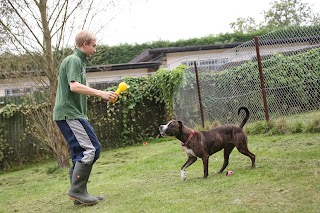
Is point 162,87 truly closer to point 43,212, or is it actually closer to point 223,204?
point 43,212

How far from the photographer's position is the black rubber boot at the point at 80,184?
555 cm

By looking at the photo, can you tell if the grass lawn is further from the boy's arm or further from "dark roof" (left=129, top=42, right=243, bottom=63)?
"dark roof" (left=129, top=42, right=243, bottom=63)

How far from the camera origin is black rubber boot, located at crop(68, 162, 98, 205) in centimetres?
555

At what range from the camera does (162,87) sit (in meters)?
14.6

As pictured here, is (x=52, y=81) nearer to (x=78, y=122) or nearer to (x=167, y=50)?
(x=78, y=122)

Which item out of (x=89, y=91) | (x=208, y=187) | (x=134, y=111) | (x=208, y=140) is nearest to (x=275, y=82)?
(x=208, y=140)

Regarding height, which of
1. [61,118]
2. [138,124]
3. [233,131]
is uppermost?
[61,118]

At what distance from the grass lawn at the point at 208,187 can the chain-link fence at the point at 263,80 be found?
1389 millimetres

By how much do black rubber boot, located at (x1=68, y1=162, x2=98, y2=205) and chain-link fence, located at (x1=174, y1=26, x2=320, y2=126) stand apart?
5.38 m

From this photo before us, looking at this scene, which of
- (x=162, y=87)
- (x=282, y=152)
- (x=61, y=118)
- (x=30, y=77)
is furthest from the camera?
(x=162, y=87)

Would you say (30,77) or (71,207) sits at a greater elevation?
(30,77)

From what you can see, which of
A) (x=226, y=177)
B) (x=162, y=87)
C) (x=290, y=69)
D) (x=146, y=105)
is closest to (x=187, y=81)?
(x=162, y=87)

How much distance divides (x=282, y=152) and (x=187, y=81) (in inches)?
266

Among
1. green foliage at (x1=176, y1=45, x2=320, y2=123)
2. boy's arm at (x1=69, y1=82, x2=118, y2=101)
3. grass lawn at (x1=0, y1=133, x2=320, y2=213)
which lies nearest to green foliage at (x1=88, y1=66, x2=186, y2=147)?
green foliage at (x1=176, y1=45, x2=320, y2=123)
